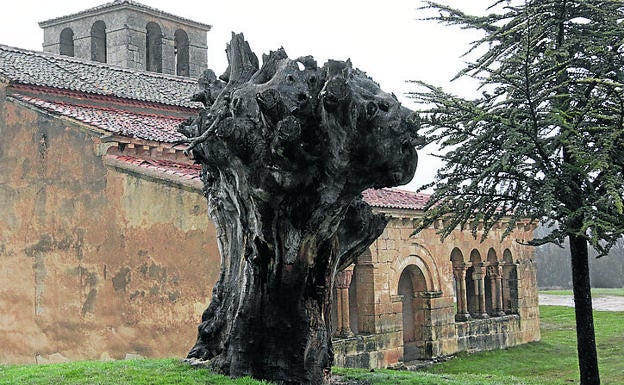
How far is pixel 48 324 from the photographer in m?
14.8

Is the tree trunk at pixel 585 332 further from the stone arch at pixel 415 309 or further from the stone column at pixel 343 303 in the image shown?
the stone arch at pixel 415 309

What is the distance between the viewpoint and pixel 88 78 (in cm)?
1942

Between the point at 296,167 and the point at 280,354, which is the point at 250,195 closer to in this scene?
the point at 296,167

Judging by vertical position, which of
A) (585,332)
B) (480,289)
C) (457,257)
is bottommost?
(585,332)

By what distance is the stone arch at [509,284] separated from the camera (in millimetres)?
23375

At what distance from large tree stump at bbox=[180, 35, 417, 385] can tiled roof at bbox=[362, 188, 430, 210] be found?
852 cm

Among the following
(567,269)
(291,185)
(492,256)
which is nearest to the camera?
(291,185)

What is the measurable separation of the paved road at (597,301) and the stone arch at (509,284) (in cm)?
1125

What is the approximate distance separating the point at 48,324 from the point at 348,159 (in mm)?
9360

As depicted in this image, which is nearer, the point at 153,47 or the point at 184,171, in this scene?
the point at 184,171

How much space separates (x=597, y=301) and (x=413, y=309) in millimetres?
20812

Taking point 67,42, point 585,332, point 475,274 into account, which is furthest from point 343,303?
point 67,42

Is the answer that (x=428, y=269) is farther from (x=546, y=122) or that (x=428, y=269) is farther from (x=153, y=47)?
(x=153, y=47)

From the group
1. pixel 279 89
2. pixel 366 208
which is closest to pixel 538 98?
pixel 366 208
